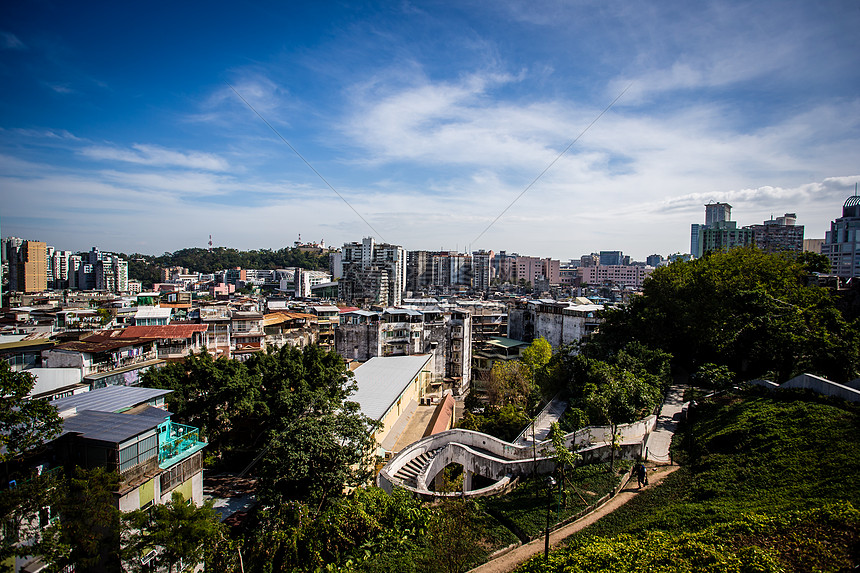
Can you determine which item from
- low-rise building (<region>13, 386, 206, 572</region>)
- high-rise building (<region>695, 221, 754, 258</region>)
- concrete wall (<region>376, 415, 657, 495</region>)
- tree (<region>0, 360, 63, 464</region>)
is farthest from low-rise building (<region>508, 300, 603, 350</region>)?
high-rise building (<region>695, 221, 754, 258</region>)

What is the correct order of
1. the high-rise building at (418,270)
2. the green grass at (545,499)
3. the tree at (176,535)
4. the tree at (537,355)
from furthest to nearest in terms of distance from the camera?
the high-rise building at (418,270)
the tree at (537,355)
the green grass at (545,499)
the tree at (176,535)

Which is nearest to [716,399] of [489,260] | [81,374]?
[81,374]

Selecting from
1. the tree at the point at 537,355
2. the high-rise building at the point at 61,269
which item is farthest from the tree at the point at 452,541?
the high-rise building at the point at 61,269

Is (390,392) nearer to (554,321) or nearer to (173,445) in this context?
(173,445)

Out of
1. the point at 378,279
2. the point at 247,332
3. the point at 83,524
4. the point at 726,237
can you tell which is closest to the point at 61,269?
the point at 378,279

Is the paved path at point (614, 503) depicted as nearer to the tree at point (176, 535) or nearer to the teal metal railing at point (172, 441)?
the tree at point (176, 535)

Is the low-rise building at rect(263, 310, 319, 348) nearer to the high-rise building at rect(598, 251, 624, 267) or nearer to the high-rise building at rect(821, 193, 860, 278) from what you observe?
the high-rise building at rect(821, 193, 860, 278)
